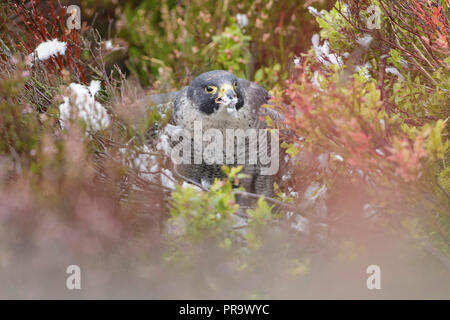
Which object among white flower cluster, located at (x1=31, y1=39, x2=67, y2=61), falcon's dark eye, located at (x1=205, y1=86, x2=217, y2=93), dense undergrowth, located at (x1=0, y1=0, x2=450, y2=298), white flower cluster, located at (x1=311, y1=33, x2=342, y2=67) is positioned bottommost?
dense undergrowth, located at (x1=0, y1=0, x2=450, y2=298)

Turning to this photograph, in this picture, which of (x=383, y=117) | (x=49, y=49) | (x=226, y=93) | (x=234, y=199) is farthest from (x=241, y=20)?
(x=234, y=199)

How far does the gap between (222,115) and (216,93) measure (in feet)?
0.38

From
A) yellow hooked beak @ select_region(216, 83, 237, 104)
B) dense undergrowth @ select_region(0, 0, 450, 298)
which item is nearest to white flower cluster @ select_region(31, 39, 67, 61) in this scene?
dense undergrowth @ select_region(0, 0, 450, 298)

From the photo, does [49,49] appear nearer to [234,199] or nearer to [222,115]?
[222,115]

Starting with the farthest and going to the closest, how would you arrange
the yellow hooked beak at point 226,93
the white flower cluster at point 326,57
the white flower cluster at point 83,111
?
1. the white flower cluster at point 326,57
2. the yellow hooked beak at point 226,93
3. the white flower cluster at point 83,111

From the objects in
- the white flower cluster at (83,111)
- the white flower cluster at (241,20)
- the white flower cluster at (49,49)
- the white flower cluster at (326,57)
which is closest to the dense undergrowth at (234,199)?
the white flower cluster at (83,111)

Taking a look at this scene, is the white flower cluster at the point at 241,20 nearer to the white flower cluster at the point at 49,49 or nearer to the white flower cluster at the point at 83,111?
the white flower cluster at the point at 49,49

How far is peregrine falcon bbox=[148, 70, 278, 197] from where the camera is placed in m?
2.59

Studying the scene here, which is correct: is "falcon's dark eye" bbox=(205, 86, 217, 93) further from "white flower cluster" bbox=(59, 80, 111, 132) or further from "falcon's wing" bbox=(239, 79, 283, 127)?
"white flower cluster" bbox=(59, 80, 111, 132)

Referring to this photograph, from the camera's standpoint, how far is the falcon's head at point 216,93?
254 centimetres

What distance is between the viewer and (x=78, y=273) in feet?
6.93

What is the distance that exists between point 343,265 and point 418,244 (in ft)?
1.04
